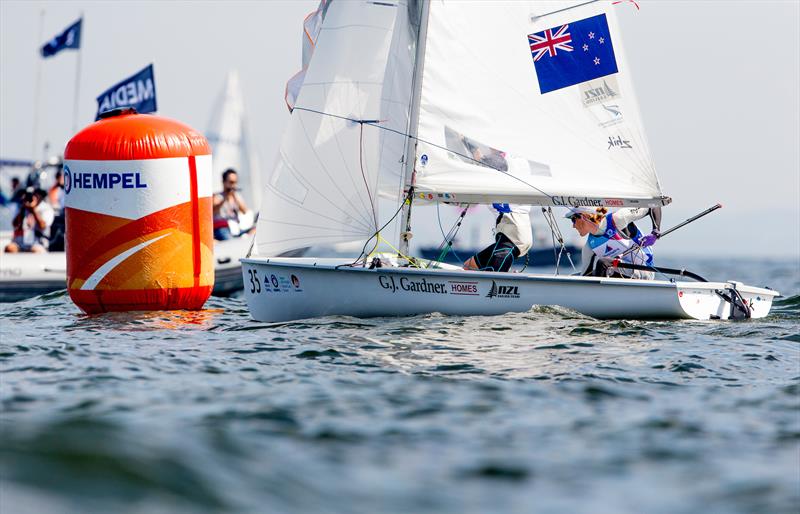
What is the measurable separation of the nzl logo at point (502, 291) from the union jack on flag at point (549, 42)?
349 cm

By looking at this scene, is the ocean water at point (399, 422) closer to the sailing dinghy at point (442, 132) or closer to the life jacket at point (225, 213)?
the sailing dinghy at point (442, 132)

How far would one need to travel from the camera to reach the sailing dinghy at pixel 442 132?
1288 centimetres

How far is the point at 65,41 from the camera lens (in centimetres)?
3017

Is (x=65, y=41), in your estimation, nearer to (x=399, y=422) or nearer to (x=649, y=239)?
(x=649, y=239)

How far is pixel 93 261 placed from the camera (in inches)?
493

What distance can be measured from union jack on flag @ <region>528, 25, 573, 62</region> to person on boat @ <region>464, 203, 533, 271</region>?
207 cm

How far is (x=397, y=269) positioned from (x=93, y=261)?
385cm

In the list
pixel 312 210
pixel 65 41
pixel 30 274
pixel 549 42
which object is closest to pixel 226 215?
pixel 30 274

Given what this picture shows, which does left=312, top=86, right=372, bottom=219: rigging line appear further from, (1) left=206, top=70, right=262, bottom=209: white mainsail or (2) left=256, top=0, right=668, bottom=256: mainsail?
(1) left=206, top=70, right=262, bottom=209: white mainsail

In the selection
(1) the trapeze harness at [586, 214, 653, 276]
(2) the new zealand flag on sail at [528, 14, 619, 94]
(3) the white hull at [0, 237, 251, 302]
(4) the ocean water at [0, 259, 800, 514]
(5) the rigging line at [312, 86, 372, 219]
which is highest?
(2) the new zealand flag on sail at [528, 14, 619, 94]

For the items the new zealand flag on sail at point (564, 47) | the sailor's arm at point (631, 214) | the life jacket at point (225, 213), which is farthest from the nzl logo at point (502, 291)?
the life jacket at point (225, 213)

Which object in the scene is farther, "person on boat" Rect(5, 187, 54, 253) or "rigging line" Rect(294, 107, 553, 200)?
"person on boat" Rect(5, 187, 54, 253)

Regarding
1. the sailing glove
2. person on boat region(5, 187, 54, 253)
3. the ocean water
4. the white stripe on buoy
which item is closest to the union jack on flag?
the sailing glove

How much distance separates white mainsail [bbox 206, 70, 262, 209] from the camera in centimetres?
4344
